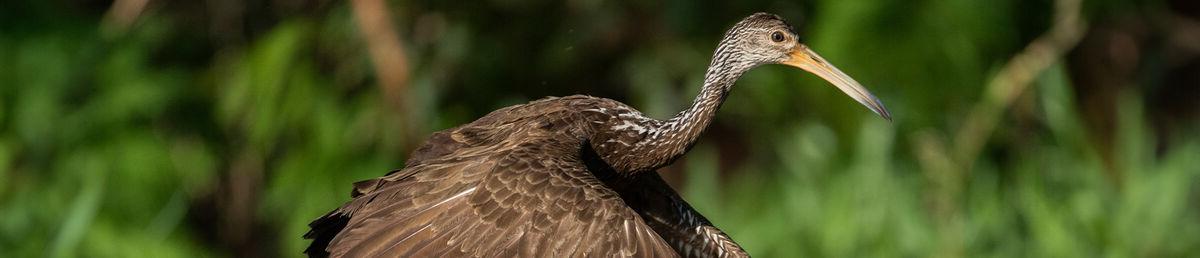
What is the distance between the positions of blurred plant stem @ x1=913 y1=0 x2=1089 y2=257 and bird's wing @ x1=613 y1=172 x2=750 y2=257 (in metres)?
3.00

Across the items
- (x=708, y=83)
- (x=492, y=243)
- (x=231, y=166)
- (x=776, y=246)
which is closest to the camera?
(x=492, y=243)

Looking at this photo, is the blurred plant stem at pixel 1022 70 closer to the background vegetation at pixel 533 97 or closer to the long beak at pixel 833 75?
the background vegetation at pixel 533 97

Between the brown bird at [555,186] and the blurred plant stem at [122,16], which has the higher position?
the blurred plant stem at [122,16]

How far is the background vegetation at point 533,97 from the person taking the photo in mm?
9391

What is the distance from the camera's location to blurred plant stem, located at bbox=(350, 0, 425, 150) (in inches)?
376

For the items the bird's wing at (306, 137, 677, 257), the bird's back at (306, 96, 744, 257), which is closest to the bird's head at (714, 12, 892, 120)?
the bird's back at (306, 96, 744, 257)

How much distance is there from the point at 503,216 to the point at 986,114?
4562mm

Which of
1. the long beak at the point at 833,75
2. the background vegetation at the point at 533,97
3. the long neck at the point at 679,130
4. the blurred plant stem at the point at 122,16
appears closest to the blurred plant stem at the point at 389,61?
the background vegetation at the point at 533,97

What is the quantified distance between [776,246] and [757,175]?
0.87 m

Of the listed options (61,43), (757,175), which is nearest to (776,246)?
(757,175)

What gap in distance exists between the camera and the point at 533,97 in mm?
10156

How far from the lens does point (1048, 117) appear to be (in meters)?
9.83

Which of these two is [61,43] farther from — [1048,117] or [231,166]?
[1048,117]

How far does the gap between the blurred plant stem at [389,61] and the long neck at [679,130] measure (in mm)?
3508
